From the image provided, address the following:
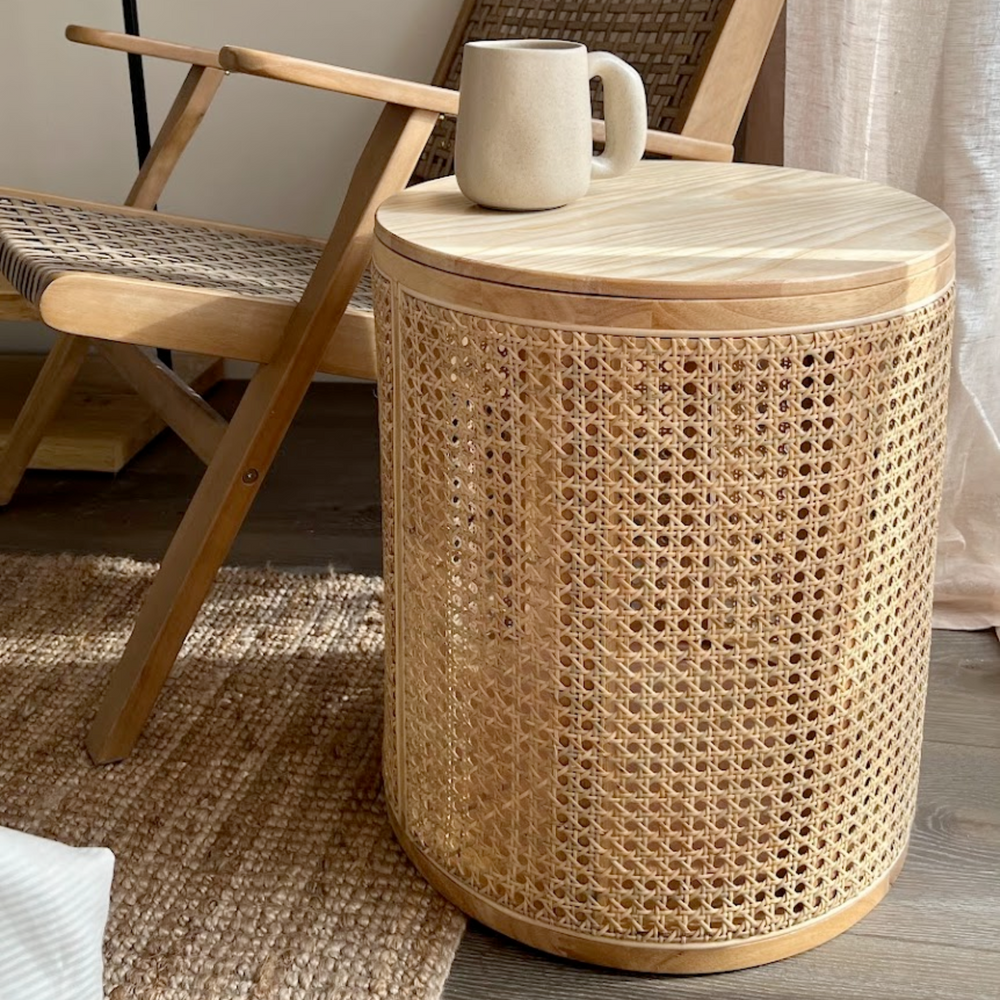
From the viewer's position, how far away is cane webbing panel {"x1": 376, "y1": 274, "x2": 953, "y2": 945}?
81 centimetres

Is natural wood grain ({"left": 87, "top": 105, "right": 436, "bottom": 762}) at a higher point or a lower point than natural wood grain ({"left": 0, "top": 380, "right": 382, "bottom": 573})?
higher

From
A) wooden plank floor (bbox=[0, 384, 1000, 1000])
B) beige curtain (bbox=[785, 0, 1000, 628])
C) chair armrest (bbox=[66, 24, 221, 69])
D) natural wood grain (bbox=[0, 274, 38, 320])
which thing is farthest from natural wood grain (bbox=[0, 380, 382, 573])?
beige curtain (bbox=[785, 0, 1000, 628])

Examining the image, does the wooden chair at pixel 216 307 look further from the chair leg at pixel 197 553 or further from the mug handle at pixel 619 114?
the mug handle at pixel 619 114

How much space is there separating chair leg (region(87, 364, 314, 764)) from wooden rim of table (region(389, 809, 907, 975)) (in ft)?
1.14

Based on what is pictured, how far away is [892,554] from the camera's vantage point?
2.92 ft

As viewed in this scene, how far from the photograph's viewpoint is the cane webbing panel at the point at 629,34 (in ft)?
4.74

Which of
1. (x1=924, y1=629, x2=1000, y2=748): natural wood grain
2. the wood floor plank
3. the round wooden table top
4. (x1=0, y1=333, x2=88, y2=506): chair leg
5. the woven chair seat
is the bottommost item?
(x1=924, y1=629, x2=1000, y2=748): natural wood grain

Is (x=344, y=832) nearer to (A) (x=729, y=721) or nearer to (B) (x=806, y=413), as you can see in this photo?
(A) (x=729, y=721)

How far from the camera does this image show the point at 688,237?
880mm

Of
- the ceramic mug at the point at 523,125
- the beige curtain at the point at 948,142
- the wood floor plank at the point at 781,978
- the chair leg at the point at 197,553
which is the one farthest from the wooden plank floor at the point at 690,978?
the ceramic mug at the point at 523,125

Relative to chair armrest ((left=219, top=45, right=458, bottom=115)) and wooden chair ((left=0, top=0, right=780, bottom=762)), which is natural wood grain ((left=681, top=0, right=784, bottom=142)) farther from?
chair armrest ((left=219, top=45, right=458, bottom=115))

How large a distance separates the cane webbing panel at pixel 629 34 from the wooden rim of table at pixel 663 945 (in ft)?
2.62

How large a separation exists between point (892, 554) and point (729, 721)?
0.16 meters

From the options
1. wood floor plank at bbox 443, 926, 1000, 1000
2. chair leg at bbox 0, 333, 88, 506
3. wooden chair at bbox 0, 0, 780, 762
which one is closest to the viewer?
wood floor plank at bbox 443, 926, 1000, 1000
